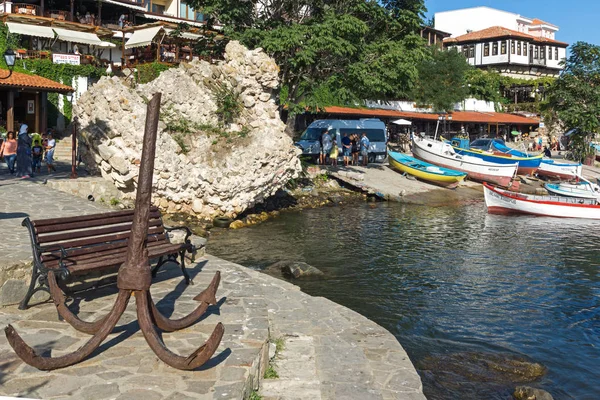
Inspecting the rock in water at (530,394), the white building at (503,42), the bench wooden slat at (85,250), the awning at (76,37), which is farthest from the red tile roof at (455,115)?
the rock in water at (530,394)

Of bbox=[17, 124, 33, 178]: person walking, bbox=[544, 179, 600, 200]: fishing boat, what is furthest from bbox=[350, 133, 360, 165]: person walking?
bbox=[17, 124, 33, 178]: person walking

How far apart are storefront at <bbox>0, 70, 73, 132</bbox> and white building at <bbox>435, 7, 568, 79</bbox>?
50.3m

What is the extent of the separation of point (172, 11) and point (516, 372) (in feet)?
167

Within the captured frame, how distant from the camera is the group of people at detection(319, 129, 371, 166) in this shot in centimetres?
3083

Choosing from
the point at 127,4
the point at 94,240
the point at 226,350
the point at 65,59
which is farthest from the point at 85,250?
the point at 127,4

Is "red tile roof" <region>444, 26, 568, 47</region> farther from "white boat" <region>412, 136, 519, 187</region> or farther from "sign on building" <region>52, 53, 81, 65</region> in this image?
"sign on building" <region>52, 53, 81, 65</region>

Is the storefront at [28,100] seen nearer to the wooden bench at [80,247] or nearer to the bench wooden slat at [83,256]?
the wooden bench at [80,247]

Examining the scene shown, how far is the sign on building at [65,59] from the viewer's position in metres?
32.8

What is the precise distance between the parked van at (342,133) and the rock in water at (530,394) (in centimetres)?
2393

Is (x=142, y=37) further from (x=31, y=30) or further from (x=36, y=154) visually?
(x=36, y=154)

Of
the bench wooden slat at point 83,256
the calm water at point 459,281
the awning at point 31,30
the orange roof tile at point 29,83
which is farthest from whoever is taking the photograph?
the awning at point 31,30

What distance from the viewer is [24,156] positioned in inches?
695

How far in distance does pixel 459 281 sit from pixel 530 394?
6.09m

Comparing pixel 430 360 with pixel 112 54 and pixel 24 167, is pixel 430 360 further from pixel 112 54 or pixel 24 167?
pixel 112 54
